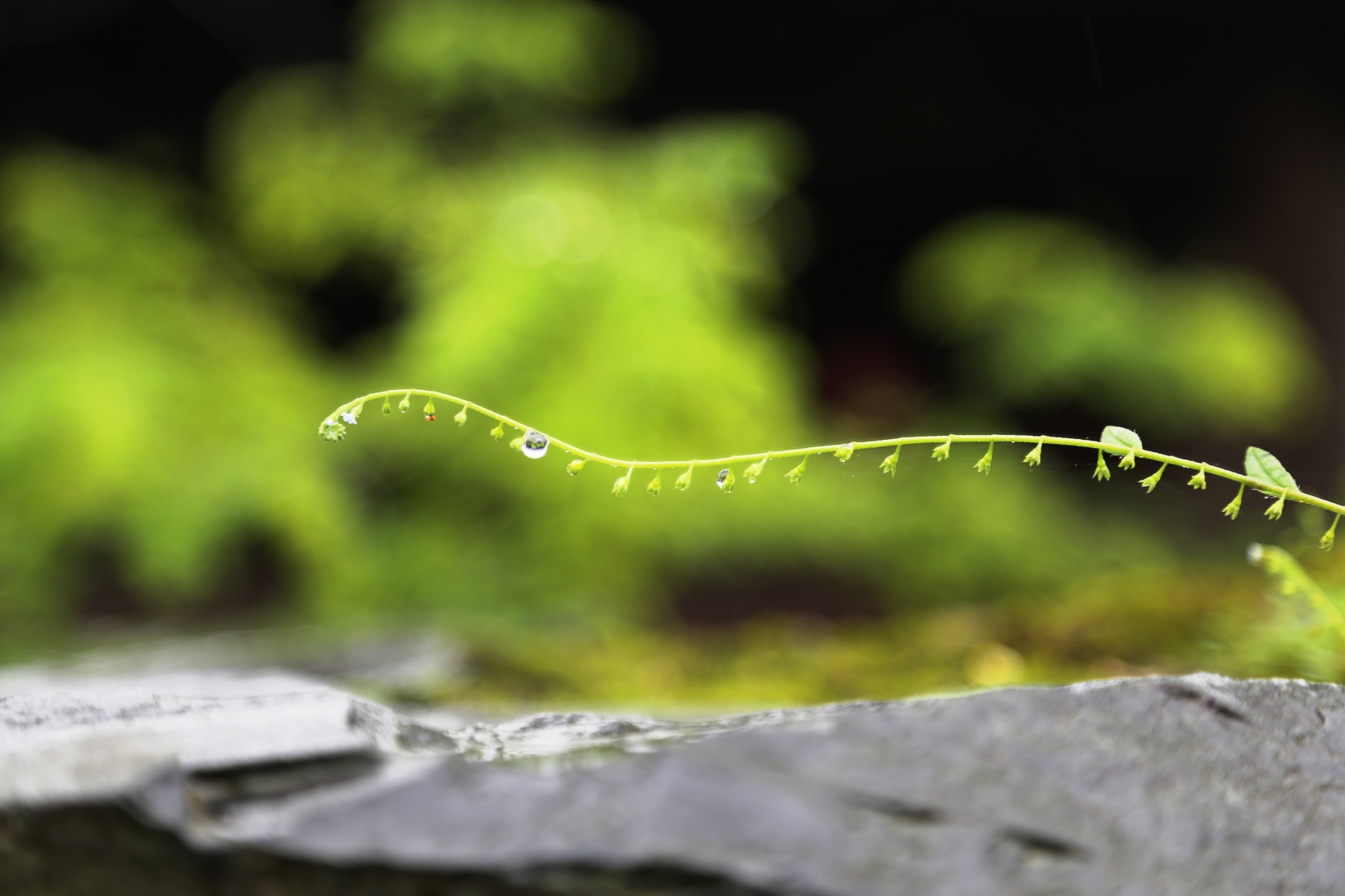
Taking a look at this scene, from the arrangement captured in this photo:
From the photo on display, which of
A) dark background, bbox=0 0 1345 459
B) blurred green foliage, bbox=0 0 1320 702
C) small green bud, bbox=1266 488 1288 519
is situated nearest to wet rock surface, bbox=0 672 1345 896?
small green bud, bbox=1266 488 1288 519

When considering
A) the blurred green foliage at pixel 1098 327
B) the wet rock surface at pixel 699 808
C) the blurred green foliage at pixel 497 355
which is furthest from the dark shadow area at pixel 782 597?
the wet rock surface at pixel 699 808

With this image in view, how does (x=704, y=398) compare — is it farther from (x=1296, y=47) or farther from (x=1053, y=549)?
(x=1296, y=47)

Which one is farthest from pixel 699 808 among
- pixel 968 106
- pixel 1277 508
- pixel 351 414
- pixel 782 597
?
pixel 968 106

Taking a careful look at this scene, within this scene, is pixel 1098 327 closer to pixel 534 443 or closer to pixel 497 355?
pixel 497 355

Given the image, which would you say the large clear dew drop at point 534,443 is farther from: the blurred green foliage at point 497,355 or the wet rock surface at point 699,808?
the blurred green foliage at point 497,355

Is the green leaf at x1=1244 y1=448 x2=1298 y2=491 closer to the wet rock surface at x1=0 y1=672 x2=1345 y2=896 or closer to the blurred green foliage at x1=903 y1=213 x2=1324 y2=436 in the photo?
the wet rock surface at x1=0 y1=672 x2=1345 y2=896

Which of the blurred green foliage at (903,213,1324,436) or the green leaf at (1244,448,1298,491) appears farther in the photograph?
the blurred green foliage at (903,213,1324,436)

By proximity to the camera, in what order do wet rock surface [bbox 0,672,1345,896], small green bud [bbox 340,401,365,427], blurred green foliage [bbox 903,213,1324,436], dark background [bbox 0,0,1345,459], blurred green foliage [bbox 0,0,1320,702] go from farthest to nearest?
dark background [bbox 0,0,1345,459]
blurred green foliage [bbox 903,213,1324,436]
blurred green foliage [bbox 0,0,1320,702]
small green bud [bbox 340,401,365,427]
wet rock surface [bbox 0,672,1345,896]

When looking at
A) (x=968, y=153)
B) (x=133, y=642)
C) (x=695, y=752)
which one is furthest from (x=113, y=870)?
(x=968, y=153)
